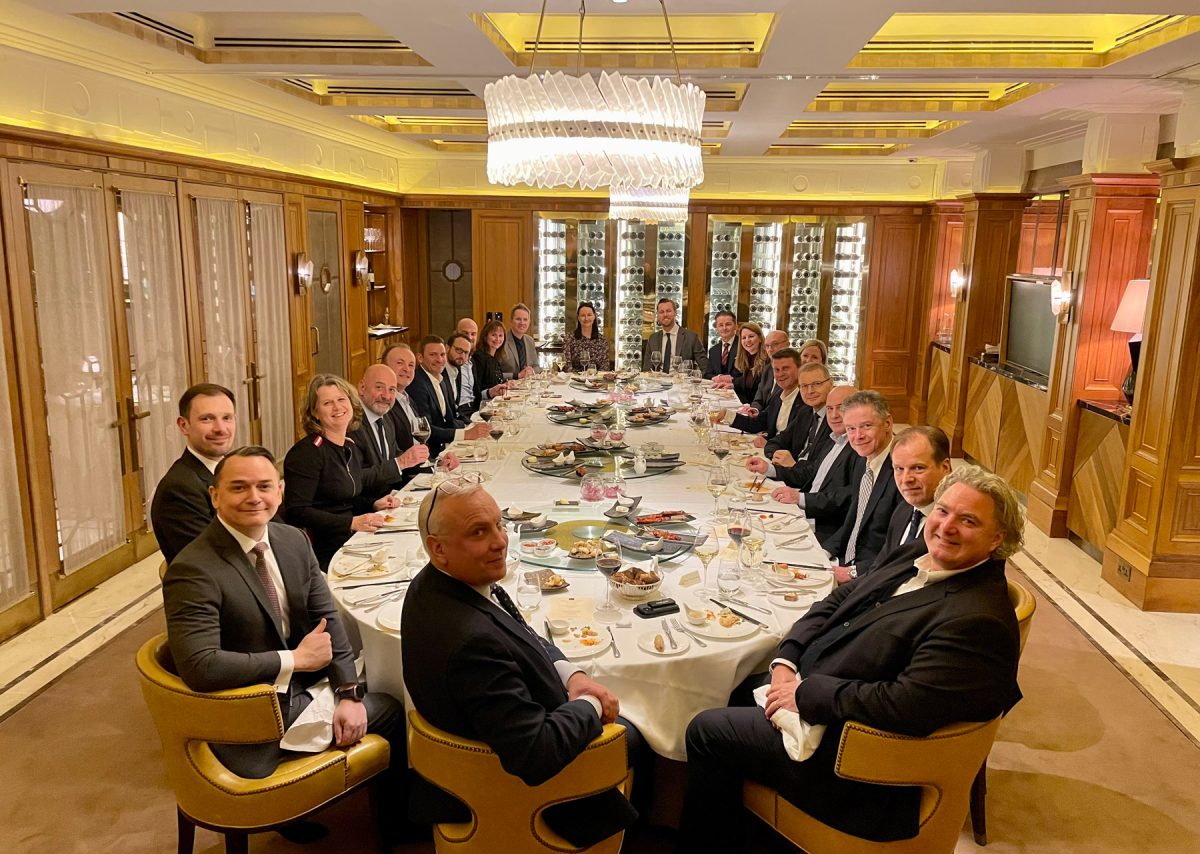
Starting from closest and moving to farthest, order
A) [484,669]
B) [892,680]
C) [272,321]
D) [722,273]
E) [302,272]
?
[484,669] → [892,680] → [272,321] → [302,272] → [722,273]

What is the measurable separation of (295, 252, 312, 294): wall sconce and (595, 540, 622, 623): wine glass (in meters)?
5.22

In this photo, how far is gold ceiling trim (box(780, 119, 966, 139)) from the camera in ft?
25.4

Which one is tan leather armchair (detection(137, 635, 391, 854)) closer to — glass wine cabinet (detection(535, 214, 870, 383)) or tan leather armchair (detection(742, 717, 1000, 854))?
tan leather armchair (detection(742, 717, 1000, 854))

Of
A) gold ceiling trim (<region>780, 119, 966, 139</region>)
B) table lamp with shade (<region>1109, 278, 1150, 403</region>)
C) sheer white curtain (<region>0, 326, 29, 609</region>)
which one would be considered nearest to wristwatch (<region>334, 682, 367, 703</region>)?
sheer white curtain (<region>0, 326, 29, 609</region>)

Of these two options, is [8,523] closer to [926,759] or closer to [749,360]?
[926,759]

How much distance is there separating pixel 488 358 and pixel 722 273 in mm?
3948

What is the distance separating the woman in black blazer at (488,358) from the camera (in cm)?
805

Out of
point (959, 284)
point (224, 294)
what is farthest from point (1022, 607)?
point (959, 284)

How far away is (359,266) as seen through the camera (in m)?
9.08

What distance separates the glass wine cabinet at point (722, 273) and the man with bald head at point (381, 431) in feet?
20.0

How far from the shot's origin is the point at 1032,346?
7.37 m

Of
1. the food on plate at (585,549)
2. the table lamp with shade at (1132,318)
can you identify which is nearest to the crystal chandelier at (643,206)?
the table lamp with shade at (1132,318)

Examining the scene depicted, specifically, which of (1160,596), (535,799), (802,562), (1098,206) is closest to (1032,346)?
(1098,206)

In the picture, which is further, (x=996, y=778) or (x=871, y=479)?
(x=871, y=479)
